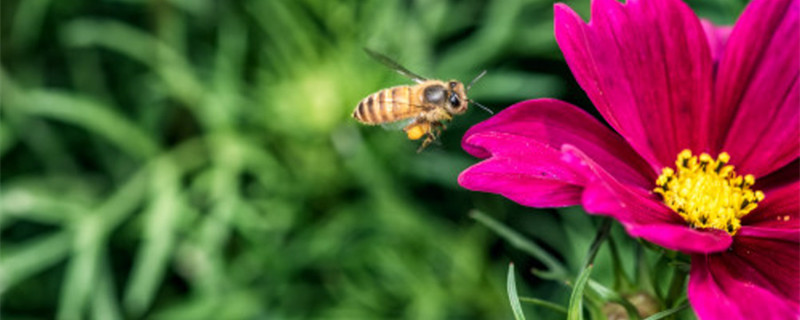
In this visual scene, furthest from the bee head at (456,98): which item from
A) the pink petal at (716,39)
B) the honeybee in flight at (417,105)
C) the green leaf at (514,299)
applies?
the green leaf at (514,299)

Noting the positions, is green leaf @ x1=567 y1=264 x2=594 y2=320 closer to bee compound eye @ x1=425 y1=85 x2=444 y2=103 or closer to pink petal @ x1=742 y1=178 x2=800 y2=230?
pink petal @ x1=742 y1=178 x2=800 y2=230

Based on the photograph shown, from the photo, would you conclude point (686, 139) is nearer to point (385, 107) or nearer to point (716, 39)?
point (716, 39)

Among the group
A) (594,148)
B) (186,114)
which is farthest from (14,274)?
(594,148)

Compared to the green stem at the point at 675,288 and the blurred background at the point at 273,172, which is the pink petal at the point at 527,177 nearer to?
the green stem at the point at 675,288

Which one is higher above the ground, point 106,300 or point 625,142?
point 106,300

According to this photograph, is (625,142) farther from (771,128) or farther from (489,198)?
(489,198)

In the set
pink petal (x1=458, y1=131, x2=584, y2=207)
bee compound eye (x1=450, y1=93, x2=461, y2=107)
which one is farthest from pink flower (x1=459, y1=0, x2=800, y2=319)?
bee compound eye (x1=450, y1=93, x2=461, y2=107)

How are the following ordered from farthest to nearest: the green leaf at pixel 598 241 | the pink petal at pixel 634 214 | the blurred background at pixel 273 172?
1. the blurred background at pixel 273 172
2. the green leaf at pixel 598 241
3. the pink petal at pixel 634 214
